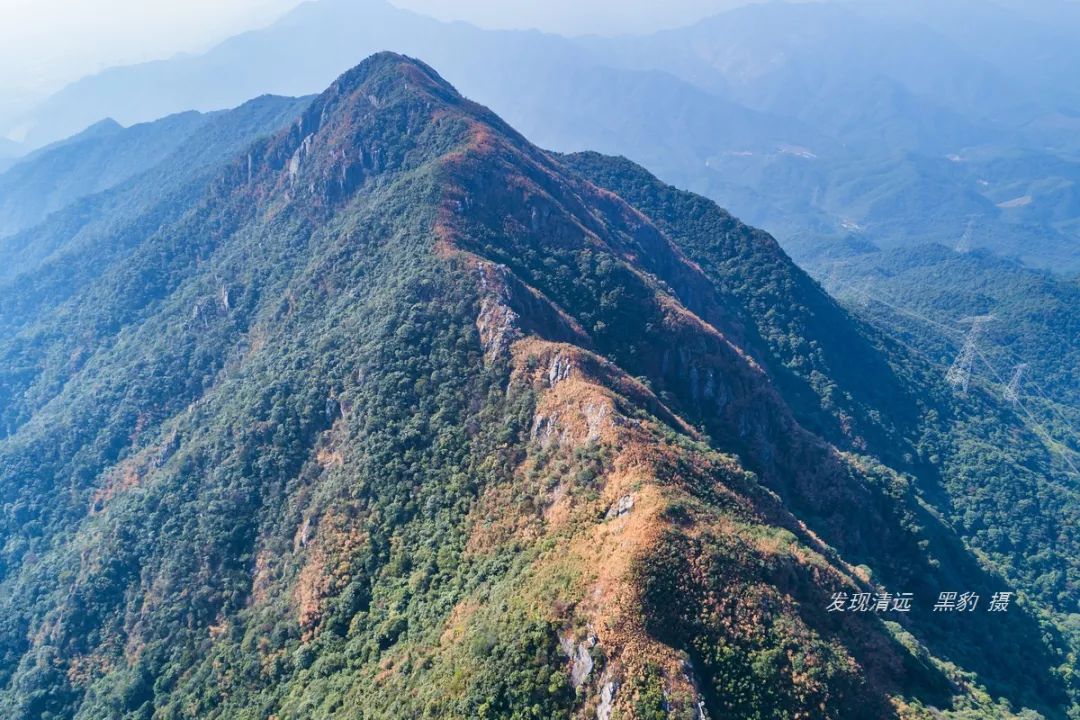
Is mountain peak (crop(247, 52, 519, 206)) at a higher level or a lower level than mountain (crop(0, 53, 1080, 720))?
higher

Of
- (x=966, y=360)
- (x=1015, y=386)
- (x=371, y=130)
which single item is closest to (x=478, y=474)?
(x=371, y=130)

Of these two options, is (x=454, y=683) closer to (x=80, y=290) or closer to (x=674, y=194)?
(x=674, y=194)

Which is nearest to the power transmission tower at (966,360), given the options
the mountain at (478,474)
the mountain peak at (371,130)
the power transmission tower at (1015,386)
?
the mountain at (478,474)

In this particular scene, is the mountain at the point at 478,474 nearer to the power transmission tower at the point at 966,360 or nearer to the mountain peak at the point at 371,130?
the mountain peak at the point at 371,130

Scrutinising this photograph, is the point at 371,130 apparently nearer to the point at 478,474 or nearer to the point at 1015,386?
the point at 478,474

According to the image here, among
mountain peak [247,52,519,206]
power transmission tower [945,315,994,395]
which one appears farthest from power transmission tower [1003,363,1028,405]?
mountain peak [247,52,519,206]

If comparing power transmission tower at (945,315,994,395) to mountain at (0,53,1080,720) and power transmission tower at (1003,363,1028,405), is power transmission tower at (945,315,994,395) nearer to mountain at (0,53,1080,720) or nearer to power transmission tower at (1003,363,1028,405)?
mountain at (0,53,1080,720)
